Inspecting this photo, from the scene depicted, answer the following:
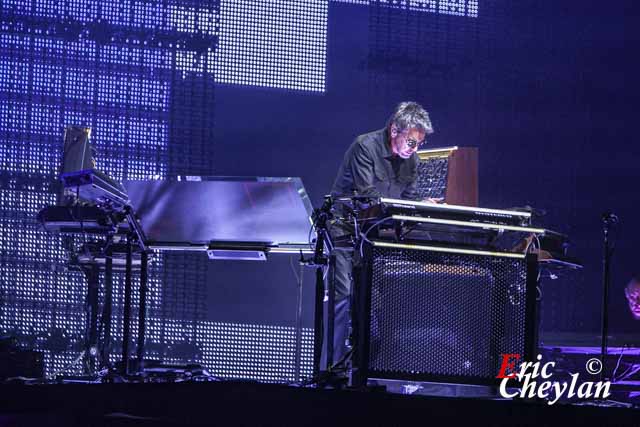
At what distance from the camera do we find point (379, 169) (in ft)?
18.4

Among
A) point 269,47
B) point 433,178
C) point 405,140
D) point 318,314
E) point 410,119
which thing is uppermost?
point 269,47

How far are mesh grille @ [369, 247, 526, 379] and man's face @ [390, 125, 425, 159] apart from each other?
1074mm

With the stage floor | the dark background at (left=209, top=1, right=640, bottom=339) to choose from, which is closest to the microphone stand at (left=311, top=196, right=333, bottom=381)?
the stage floor

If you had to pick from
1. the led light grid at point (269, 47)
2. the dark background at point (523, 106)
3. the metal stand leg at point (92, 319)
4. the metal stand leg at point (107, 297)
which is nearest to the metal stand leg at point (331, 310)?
the metal stand leg at point (107, 297)

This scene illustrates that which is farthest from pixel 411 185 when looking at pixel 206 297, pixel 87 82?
pixel 87 82

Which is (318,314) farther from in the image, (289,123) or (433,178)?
(289,123)

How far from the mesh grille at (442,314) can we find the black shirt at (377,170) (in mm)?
978

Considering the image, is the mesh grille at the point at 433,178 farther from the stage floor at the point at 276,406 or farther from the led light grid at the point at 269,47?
the led light grid at the point at 269,47

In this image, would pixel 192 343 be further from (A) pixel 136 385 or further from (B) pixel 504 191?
(A) pixel 136 385

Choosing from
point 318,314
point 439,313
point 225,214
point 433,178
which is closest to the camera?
point 439,313

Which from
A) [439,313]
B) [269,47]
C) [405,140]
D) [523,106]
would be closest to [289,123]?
[269,47]

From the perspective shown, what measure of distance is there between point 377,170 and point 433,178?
1.50 ft

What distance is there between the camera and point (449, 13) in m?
9.78

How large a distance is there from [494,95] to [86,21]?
4470 millimetres
